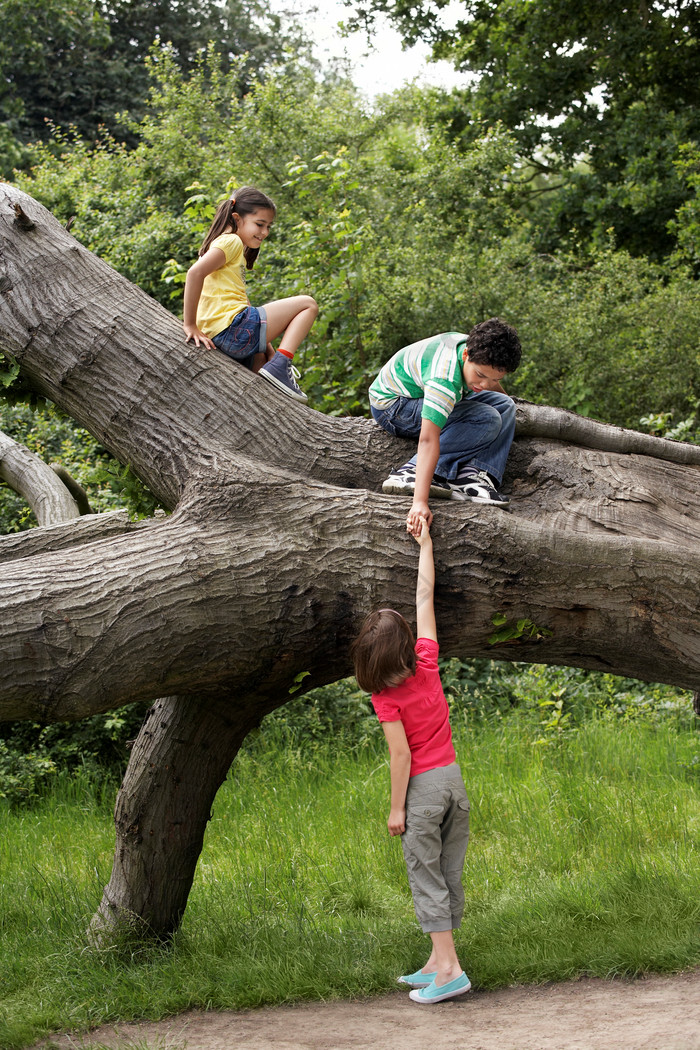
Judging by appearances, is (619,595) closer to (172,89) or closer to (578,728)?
(578,728)

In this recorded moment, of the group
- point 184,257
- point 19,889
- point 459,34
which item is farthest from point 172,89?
point 19,889

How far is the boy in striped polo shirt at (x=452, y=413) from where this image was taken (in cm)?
371

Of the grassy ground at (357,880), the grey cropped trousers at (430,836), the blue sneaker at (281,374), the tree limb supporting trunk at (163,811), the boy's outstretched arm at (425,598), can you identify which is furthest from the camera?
the tree limb supporting trunk at (163,811)

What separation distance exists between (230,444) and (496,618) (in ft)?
4.21

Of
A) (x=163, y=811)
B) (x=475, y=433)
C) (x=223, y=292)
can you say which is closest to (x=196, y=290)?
(x=223, y=292)

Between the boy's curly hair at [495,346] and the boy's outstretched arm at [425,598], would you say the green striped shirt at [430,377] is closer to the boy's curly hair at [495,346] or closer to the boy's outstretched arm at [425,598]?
the boy's curly hair at [495,346]

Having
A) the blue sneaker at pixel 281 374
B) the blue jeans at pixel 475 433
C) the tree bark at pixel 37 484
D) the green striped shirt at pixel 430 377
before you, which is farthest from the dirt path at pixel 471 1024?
the tree bark at pixel 37 484

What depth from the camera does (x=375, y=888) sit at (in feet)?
17.5

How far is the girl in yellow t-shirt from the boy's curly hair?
2.91 ft

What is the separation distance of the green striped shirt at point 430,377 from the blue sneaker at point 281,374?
0.35 meters

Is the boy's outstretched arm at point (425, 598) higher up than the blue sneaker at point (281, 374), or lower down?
lower down

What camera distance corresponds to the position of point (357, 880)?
528 cm

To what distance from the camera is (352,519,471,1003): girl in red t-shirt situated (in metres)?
3.49

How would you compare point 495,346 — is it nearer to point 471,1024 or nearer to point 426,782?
point 426,782
